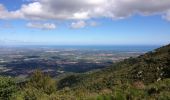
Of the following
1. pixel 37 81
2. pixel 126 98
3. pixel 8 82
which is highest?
pixel 126 98

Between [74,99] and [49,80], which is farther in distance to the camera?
[49,80]

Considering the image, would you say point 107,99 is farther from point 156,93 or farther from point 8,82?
point 8,82

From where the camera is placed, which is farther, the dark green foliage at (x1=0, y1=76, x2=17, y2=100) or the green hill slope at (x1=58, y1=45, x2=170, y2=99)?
the dark green foliage at (x1=0, y1=76, x2=17, y2=100)

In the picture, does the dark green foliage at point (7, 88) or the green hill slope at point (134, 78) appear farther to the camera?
the dark green foliage at point (7, 88)

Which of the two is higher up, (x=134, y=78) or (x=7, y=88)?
(x=7, y=88)

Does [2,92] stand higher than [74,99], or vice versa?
[74,99]

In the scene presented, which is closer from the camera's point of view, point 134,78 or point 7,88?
point 7,88

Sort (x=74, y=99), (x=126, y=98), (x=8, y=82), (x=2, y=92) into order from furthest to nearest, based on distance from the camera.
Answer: (x=8, y=82) → (x=2, y=92) → (x=74, y=99) → (x=126, y=98)

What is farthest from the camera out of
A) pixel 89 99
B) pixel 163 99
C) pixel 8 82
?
pixel 8 82

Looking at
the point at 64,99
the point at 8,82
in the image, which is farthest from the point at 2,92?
the point at 64,99
